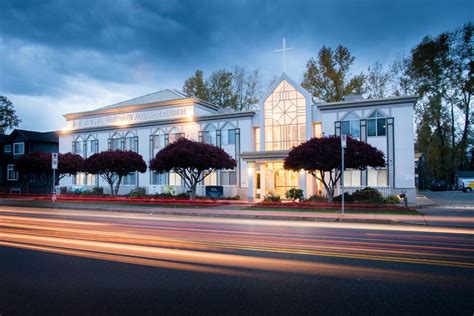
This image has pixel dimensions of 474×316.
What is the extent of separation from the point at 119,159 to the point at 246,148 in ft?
35.6

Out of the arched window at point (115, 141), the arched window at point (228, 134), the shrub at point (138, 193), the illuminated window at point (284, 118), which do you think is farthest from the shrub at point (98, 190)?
the illuminated window at point (284, 118)

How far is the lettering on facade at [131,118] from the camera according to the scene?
34656 mm

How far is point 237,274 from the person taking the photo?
6641 mm

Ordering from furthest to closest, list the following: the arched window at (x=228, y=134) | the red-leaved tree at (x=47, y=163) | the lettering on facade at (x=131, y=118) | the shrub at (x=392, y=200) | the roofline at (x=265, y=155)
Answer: the red-leaved tree at (x=47, y=163) → the lettering on facade at (x=131, y=118) → the arched window at (x=228, y=134) → the roofline at (x=265, y=155) → the shrub at (x=392, y=200)

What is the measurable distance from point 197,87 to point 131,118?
16.1m

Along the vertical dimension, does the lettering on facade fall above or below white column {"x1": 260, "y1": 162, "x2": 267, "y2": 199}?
above

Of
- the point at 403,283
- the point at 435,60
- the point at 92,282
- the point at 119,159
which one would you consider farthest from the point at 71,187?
the point at 435,60

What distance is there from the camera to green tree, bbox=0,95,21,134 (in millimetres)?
69562

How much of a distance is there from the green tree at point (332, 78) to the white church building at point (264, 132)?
47.1 feet

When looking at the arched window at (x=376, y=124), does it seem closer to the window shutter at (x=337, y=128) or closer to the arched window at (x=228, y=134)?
the window shutter at (x=337, y=128)

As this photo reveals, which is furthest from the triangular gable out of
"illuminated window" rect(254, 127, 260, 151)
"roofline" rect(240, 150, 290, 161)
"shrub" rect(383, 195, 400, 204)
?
"shrub" rect(383, 195, 400, 204)

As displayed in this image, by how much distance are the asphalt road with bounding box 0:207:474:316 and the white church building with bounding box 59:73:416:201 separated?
15.8 meters

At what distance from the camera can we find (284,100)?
29156 millimetres

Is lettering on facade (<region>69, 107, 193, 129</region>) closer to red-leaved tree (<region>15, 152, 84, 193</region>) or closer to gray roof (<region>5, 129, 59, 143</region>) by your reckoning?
red-leaved tree (<region>15, 152, 84, 193</region>)
